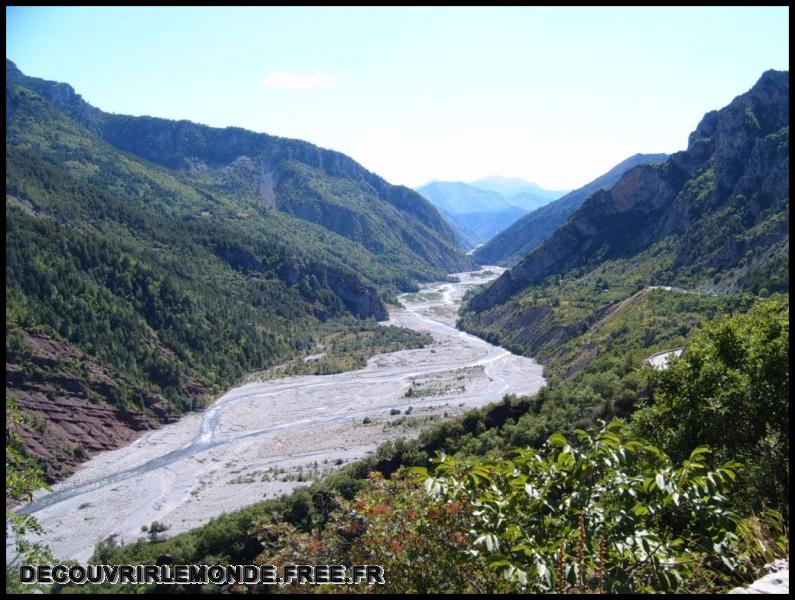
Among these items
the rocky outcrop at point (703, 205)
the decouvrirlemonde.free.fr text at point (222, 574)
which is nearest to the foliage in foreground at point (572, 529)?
the decouvrirlemonde.free.fr text at point (222, 574)

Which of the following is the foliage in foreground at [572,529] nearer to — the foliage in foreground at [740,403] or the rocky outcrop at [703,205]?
the foliage in foreground at [740,403]

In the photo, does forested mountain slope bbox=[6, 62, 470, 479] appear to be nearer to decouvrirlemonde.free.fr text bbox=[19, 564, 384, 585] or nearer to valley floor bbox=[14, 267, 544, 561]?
valley floor bbox=[14, 267, 544, 561]

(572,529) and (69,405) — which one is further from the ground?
(572,529)

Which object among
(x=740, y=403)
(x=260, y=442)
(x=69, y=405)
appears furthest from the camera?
(x=69, y=405)

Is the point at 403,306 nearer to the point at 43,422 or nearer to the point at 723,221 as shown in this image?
the point at 723,221

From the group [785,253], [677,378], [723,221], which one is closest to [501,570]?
[677,378]

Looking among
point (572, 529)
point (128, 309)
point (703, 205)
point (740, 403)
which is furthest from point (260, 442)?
point (703, 205)

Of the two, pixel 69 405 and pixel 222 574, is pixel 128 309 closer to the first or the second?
pixel 69 405
